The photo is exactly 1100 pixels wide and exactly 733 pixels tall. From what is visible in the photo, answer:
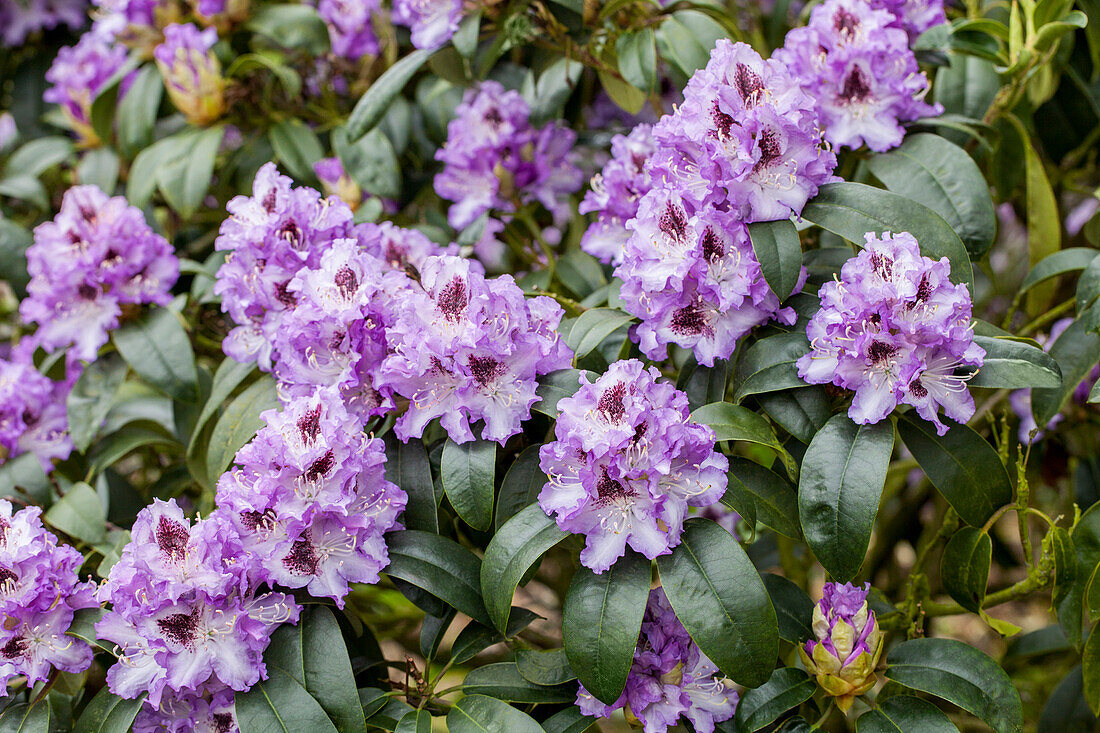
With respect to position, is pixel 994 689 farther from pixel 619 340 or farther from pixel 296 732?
pixel 296 732

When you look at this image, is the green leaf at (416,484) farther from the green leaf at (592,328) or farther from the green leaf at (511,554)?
the green leaf at (592,328)

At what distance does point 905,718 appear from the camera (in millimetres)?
1264

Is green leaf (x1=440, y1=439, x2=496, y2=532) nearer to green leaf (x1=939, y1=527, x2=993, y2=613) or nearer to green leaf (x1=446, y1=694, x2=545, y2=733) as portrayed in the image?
green leaf (x1=446, y1=694, x2=545, y2=733)

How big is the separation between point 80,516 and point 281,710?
581 millimetres

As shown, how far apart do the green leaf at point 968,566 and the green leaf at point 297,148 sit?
4.64 ft

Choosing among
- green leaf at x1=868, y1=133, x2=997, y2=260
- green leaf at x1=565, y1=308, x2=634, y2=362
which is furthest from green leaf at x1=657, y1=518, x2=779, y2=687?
green leaf at x1=868, y1=133, x2=997, y2=260

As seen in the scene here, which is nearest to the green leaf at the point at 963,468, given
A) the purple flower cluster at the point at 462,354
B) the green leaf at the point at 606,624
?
the green leaf at the point at 606,624

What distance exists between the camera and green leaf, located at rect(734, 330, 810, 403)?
1.27 metres

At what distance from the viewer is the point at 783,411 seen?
51.5 inches

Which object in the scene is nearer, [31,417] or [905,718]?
[905,718]

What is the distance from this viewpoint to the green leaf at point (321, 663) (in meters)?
1.25

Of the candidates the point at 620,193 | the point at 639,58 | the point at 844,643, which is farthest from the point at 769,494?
the point at 639,58

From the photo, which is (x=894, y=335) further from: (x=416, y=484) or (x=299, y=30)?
(x=299, y=30)

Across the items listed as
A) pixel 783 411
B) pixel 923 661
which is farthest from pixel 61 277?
pixel 923 661
